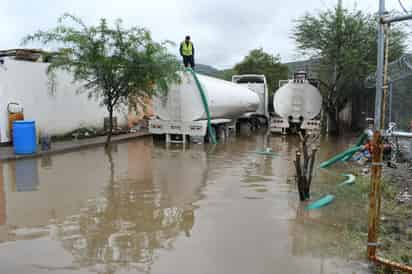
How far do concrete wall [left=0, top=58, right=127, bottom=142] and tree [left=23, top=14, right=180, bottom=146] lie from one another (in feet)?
3.86

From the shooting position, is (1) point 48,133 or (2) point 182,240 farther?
(1) point 48,133

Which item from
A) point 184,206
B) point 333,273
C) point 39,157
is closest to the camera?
point 333,273

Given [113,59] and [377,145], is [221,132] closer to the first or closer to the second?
[113,59]

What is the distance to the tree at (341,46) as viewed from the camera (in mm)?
16141

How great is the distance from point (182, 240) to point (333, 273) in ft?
5.61

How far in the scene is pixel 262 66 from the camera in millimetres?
37344

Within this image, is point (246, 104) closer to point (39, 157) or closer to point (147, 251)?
→ point (39, 157)

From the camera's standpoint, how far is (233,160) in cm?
1020

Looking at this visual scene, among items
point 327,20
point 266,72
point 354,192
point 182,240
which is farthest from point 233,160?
point 266,72

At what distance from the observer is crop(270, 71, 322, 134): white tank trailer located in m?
16.6

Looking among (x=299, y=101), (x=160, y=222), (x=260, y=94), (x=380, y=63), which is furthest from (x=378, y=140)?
(x=260, y=94)

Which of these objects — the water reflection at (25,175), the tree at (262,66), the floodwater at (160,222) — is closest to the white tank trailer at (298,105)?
the floodwater at (160,222)

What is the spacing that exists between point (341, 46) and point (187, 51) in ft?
23.1

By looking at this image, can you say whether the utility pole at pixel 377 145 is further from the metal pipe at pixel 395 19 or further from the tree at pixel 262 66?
the tree at pixel 262 66
